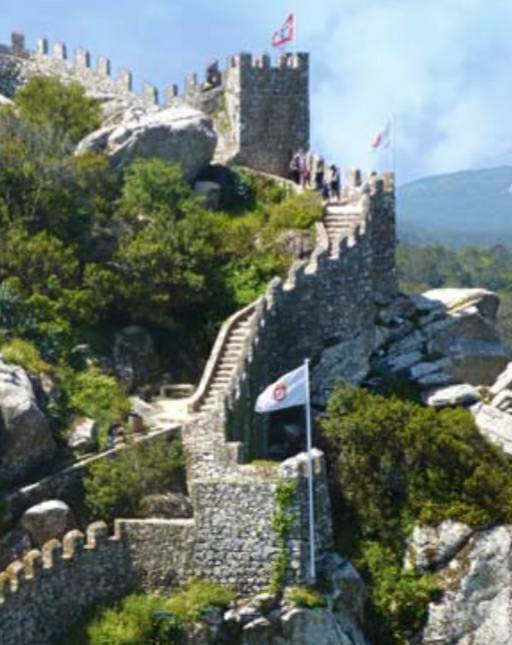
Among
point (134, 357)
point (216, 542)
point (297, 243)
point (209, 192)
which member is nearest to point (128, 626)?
point (216, 542)

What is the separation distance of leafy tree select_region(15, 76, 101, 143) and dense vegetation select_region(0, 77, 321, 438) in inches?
70.0

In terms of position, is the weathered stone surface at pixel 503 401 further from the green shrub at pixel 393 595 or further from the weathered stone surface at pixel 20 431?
the weathered stone surface at pixel 20 431

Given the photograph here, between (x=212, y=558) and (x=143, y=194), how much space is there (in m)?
12.7

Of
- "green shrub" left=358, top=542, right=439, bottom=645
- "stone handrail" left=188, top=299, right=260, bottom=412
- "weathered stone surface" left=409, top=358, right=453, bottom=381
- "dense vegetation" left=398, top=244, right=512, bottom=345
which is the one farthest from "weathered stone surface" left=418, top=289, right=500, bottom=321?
"dense vegetation" left=398, top=244, right=512, bottom=345

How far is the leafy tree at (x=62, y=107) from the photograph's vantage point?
5266 cm

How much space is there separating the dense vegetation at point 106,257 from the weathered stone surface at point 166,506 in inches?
91.5

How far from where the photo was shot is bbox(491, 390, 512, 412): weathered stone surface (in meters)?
44.5

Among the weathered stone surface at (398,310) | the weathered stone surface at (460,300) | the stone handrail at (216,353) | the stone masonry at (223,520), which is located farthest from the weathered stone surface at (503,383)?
the stone handrail at (216,353)

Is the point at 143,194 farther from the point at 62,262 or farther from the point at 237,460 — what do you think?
the point at 237,460

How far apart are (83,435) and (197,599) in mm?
4755

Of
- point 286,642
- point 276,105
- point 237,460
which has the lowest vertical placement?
point 286,642

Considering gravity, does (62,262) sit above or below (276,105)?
below

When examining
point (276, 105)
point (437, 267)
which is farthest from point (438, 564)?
point (437, 267)

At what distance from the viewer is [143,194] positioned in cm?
4894
